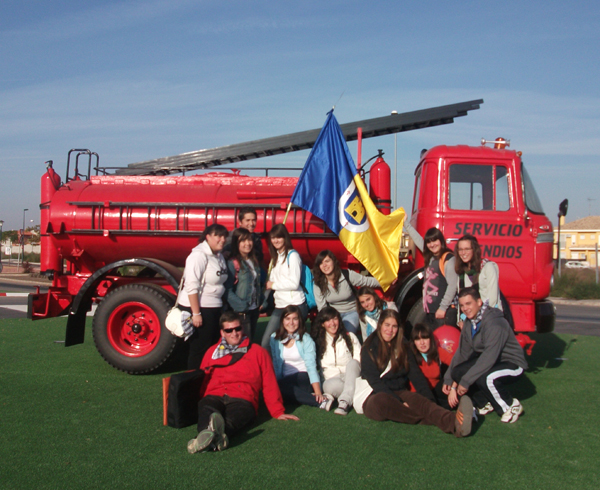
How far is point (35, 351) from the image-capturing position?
713 centimetres

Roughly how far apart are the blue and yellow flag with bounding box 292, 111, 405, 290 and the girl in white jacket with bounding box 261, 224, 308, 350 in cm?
73

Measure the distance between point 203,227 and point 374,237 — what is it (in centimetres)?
194

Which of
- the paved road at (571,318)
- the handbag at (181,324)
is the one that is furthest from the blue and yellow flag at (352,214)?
the paved road at (571,318)

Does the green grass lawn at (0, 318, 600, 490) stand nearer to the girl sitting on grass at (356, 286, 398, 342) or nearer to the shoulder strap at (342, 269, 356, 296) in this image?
the girl sitting on grass at (356, 286, 398, 342)

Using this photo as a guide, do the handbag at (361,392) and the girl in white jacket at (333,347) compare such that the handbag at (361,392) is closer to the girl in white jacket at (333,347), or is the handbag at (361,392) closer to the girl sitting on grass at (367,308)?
the girl in white jacket at (333,347)

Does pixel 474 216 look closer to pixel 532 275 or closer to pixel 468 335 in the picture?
pixel 532 275

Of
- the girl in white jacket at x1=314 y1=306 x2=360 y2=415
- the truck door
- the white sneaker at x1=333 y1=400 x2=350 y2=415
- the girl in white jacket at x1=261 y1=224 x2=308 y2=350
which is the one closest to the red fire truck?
the truck door

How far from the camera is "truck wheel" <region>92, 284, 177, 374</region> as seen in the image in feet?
18.9

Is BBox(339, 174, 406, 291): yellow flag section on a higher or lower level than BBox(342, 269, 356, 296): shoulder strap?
higher

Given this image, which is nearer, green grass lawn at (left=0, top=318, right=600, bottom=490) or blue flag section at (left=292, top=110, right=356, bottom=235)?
green grass lawn at (left=0, top=318, right=600, bottom=490)

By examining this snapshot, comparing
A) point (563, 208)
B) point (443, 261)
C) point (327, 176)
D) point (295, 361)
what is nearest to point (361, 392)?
point (295, 361)

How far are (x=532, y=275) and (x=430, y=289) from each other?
131 cm

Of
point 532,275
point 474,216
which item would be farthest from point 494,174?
point 532,275

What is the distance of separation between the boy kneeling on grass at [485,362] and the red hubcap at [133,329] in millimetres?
3186
